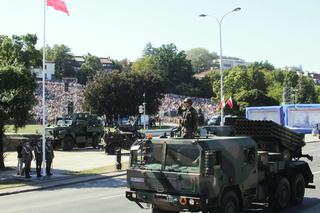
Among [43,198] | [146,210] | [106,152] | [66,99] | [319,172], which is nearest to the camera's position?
[146,210]

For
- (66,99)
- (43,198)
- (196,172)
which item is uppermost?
(66,99)

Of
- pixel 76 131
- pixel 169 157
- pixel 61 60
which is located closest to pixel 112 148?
pixel 76 131

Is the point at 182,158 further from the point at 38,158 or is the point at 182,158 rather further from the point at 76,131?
the point at 76,131

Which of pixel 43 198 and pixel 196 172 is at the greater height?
pixel 196 172

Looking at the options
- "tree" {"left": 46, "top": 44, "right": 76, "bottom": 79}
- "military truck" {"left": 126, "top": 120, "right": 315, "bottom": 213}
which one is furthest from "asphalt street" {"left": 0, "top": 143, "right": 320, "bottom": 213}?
"tree" {"left": 46, "top": 44, "right": 76, "bottom": 79}

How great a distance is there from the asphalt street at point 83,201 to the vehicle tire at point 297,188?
189 mm

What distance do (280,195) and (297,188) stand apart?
1.16 m

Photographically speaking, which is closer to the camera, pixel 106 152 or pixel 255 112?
pixel 106 152

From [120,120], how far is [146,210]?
67182 millimetres

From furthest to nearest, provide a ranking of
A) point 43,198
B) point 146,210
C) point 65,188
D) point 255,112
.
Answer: point 255,112
point 65,188
point 43,198
point 146,210

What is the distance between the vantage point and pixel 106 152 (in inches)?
1406

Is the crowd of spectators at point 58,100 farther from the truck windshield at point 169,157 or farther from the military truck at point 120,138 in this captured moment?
the truck windshield at point 169,157

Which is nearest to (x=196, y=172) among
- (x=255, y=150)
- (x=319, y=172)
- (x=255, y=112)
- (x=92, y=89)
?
(x=255, y=150)

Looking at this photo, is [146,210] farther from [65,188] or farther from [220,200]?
[65,188]
